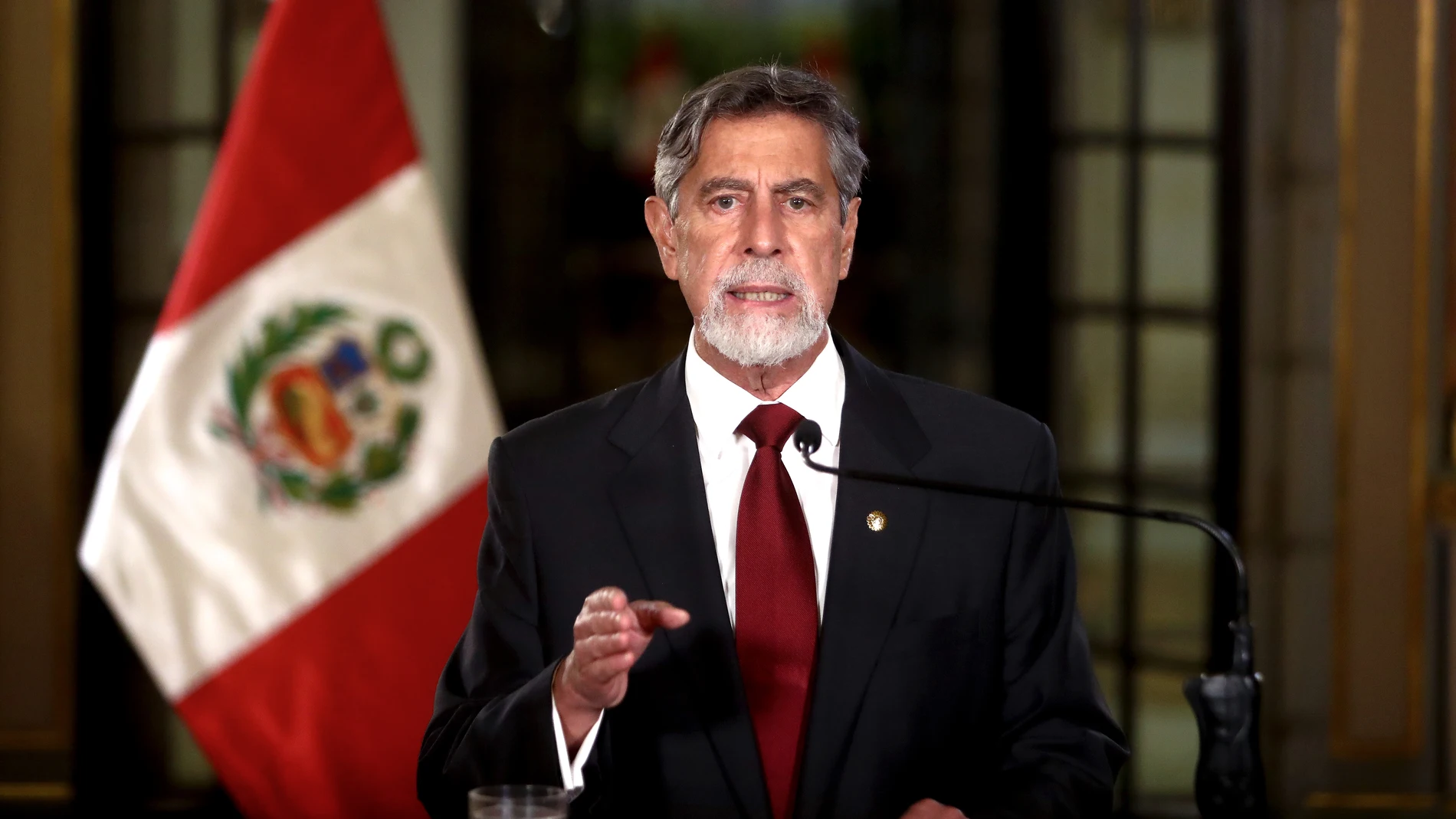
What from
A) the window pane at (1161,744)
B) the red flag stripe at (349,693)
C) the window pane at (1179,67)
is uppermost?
the window pane at (1179,67)

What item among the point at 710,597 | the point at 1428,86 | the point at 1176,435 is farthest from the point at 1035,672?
the point at 1428,86

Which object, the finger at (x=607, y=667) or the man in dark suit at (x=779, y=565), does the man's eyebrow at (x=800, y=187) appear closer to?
the man in dark suit at (x=779, y=565)

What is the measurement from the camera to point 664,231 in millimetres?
1613

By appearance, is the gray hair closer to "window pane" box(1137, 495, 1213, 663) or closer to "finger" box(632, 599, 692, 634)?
"finger" box(632, 599, 692, 634)

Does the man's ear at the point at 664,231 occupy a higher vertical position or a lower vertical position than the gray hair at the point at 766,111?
lower

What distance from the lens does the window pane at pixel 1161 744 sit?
3590mm

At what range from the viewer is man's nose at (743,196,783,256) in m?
1.50

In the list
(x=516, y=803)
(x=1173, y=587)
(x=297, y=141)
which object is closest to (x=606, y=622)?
(x=516, y=803)

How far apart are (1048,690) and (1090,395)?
7.75 ft

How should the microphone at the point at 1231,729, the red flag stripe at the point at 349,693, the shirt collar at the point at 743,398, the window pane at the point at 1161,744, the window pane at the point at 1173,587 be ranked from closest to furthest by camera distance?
the microphone at the point at 1231,729 → the shirt collar at the point at 743,398 → the red flag stripe at the point at 349,693 → the window pane at the point at 1173,587 → the window pane at the point at 1161,744

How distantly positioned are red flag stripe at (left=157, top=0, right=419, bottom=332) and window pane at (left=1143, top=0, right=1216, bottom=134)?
1.67 metres

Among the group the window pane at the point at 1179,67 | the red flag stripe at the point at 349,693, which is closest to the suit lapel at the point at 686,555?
the red flag stripe at the point at 349,693

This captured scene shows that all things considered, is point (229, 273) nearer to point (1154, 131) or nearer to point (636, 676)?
point (636, 676)

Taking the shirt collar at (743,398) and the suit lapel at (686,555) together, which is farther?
the shirt collar at (743,398)
